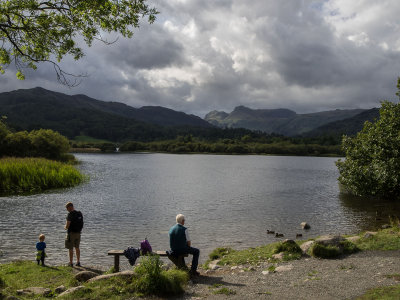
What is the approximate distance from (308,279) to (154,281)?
6.41 meters

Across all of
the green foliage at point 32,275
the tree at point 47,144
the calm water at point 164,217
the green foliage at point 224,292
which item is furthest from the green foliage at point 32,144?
the green foliage at point 224,292

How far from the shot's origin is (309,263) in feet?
51.5

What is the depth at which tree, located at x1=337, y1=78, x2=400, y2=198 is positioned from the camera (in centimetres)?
3891

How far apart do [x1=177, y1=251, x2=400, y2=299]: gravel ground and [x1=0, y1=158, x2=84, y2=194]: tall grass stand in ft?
135

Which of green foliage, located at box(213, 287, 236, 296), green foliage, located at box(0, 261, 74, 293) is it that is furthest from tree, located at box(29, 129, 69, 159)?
green foliage, located at box(213, 287, 236, 296)

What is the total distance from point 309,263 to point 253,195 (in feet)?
118

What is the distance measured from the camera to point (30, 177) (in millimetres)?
48781

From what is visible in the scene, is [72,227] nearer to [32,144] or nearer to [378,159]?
[378,159]

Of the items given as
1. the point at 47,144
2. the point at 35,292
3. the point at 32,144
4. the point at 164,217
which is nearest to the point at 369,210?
the point at 164,217

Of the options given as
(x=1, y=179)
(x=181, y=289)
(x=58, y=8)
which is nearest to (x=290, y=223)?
(x=181, y=289)

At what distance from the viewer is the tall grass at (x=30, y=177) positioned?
46.5m

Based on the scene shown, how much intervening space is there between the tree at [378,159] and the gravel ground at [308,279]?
2647 cm

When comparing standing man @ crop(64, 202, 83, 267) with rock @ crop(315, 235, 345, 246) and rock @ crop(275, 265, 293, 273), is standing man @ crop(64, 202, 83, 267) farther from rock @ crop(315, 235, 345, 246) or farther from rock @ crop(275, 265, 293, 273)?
rock @ crop(315, 235, 345, 246)

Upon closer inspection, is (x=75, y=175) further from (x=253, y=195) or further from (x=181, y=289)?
(x=181, y=289)
